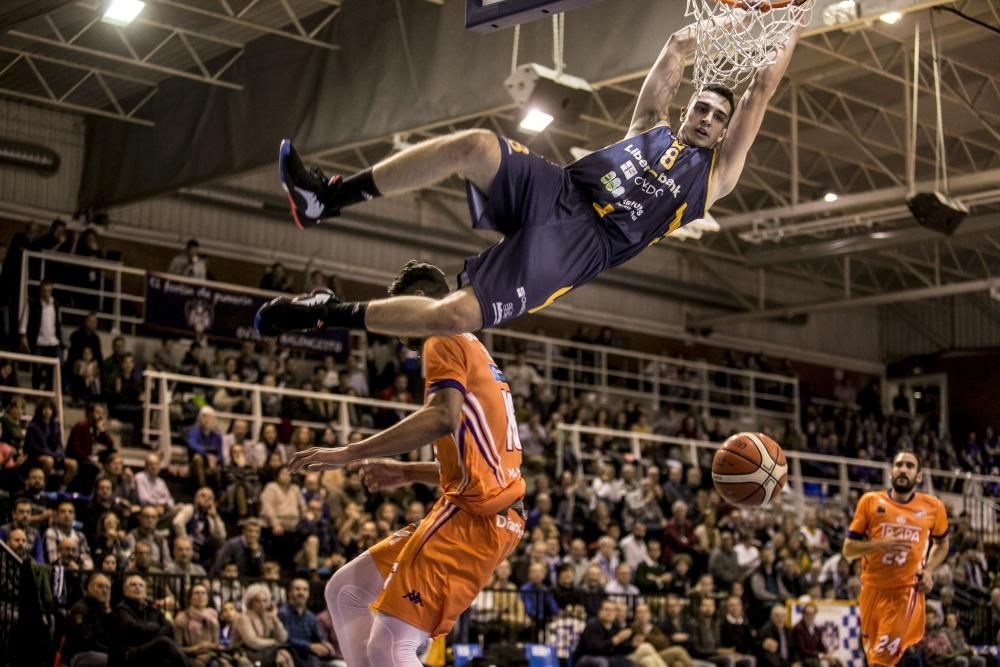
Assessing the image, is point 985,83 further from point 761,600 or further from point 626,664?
point 626,664

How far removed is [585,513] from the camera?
20562 mm

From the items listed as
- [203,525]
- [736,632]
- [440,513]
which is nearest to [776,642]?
[736,632]

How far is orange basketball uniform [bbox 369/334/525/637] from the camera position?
6.45 metres

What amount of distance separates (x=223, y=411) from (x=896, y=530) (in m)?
12.0

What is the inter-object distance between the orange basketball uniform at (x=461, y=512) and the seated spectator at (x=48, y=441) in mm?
10230

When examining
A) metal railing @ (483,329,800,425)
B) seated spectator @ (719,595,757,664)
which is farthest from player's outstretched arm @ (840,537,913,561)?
metal railing @ (483,329,800,425)

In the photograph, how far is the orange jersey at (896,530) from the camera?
36.5ft

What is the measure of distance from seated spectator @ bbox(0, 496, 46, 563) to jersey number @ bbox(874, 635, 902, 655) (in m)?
8.54

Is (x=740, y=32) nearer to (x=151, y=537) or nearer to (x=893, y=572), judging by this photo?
(x=893, y=572)

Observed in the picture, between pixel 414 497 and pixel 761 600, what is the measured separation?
5379 mm

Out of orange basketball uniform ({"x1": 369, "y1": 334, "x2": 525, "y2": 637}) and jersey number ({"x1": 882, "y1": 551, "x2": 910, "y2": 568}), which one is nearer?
orange basketball uniform ({"x1": 369, "y1": 334, "x2": 525, "y2": 637})

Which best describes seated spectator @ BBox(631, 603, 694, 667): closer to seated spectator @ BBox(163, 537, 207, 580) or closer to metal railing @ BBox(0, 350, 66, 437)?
seated spectator @ BBox(163, 537, 207, 580)

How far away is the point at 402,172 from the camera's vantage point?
590cm

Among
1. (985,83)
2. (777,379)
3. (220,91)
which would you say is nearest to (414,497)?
(220,91)
